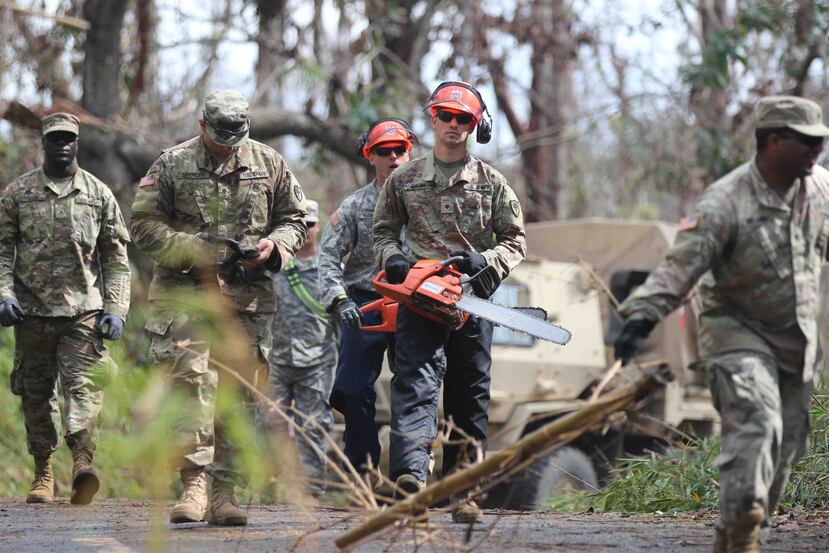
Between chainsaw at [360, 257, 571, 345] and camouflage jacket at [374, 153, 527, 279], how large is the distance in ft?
0.75

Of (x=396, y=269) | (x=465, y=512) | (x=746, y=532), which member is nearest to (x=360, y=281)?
(x=396, y=269)

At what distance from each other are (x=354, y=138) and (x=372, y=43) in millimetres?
3067

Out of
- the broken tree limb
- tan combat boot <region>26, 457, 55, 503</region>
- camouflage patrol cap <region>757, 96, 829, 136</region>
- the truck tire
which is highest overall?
camouflage patrol cap <region>757, 96, 829, 136</region>

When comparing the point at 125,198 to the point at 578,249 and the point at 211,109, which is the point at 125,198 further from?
the point at 211,109

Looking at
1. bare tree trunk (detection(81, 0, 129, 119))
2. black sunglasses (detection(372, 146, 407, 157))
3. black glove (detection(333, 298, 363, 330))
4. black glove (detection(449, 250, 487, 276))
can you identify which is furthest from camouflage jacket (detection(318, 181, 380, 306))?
bare tree trunk (detection(81, 0, 129, 119))

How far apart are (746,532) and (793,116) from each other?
1.54 meters

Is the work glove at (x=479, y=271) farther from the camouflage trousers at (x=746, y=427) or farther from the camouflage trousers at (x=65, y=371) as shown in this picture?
the camouflage trousers at (x=65, y=371)

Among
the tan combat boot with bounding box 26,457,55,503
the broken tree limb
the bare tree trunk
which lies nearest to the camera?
the broken tree limb

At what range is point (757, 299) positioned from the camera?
5.00 meters

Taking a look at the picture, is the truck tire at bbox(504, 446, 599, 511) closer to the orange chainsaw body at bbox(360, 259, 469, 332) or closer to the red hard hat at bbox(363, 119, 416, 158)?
the red hard hat at bbox(363, 119, 416, 158)

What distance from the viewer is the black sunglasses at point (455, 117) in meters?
6.57

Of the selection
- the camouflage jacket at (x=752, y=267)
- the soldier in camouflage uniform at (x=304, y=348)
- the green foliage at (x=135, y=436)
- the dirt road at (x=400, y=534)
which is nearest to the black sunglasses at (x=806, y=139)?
the camouflage jacket at (x=752, y=267)

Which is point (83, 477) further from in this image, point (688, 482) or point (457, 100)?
point (688, 482)

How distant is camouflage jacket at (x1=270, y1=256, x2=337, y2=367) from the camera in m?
9.76
